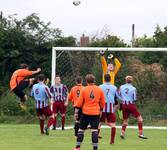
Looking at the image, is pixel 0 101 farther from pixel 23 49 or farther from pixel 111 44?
pixel 111 44

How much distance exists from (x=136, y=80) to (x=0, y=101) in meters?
8.02

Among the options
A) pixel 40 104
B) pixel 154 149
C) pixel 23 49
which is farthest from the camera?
pixel 23 49

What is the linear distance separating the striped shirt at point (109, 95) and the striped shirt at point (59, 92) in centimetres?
554

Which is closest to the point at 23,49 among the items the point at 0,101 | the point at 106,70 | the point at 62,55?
the point at 0,101

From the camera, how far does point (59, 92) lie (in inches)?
Answer: 965

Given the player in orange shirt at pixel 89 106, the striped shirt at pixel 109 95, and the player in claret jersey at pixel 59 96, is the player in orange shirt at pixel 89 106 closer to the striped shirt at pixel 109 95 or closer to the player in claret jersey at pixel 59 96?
the striped shirt at pixel 109 95

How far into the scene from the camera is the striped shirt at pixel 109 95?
18875 mm

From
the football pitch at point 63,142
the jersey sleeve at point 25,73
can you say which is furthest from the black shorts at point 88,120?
the jersey sleeve at point 25,73

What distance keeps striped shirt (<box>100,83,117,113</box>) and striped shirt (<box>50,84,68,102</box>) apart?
5.54m

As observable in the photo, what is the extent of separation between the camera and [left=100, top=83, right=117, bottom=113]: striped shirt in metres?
18.9

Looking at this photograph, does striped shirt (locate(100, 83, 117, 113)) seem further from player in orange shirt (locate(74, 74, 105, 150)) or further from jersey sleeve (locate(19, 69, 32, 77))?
jersey sleeve (locate(19, 69, 32, 77))

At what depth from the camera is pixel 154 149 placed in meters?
17.3

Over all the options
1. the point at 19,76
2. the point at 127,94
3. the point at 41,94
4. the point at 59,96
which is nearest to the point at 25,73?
the point at 19,76

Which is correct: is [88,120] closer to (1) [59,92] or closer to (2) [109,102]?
(2) [109,102]
